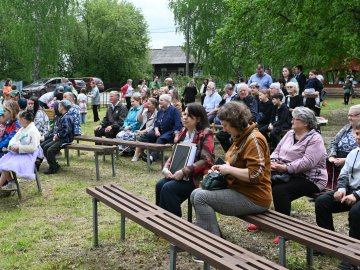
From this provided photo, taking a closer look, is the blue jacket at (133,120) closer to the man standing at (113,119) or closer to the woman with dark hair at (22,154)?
the man standing at (113,119)

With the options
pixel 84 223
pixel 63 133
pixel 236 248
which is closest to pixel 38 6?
pixel 63 133

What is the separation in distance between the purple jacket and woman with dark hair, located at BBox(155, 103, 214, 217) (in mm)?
865

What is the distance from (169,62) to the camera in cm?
6316

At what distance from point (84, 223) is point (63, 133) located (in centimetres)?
345

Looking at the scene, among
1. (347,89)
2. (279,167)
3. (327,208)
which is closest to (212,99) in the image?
(279,167)

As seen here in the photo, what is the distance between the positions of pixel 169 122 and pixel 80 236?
413 cm

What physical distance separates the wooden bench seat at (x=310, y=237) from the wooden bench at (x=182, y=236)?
1.62 ft

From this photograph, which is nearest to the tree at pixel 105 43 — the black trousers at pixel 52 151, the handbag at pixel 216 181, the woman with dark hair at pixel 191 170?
the black trousers at pixel 52 151

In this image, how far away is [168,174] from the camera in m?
5.07

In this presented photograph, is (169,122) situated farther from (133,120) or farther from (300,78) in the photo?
(300,78)

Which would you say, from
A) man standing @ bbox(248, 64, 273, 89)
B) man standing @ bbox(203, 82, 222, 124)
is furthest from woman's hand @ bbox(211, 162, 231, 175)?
man standing @ bbox(248, 64, 273, 89)

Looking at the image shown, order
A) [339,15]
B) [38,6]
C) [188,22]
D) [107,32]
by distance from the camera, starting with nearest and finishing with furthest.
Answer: [339,15]
[38,6]
[188,22]
[107,32]

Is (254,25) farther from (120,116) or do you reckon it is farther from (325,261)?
(325,261)

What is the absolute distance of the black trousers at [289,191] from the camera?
4828mm
